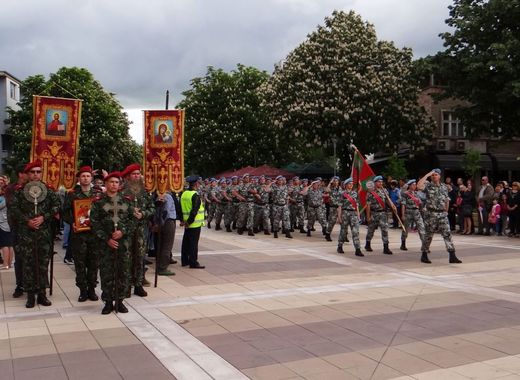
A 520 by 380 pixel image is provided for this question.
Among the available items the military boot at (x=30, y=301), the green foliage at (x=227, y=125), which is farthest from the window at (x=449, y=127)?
the military boot at (x=30, y=301)

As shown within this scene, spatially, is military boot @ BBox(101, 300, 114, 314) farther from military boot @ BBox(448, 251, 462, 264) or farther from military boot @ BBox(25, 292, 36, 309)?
military boot @ BBox(448, 251, 462, 264)

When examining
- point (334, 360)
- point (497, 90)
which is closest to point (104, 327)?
point (334, 360)

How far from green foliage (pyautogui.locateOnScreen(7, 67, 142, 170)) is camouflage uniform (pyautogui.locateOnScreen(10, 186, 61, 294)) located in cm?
3495

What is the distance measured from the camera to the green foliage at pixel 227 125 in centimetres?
3891

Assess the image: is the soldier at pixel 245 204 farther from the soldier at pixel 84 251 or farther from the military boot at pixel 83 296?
the military boot at pixel 83 296

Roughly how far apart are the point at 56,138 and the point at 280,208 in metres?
9.03

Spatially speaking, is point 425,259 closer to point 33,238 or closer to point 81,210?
point 81,210

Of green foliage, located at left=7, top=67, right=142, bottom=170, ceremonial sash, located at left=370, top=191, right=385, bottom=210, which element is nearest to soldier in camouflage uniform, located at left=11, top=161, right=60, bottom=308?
ceremonial sash, located at left=370, top=191, right=385, bottom=210

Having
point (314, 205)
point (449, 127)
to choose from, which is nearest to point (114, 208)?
point (314, 205)

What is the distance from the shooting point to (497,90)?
24.9 metres

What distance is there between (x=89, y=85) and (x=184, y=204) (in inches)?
1434

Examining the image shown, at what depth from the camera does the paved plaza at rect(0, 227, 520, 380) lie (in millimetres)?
5094

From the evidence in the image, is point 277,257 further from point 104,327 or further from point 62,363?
point 62,363

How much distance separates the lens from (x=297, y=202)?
1856 centimetres
